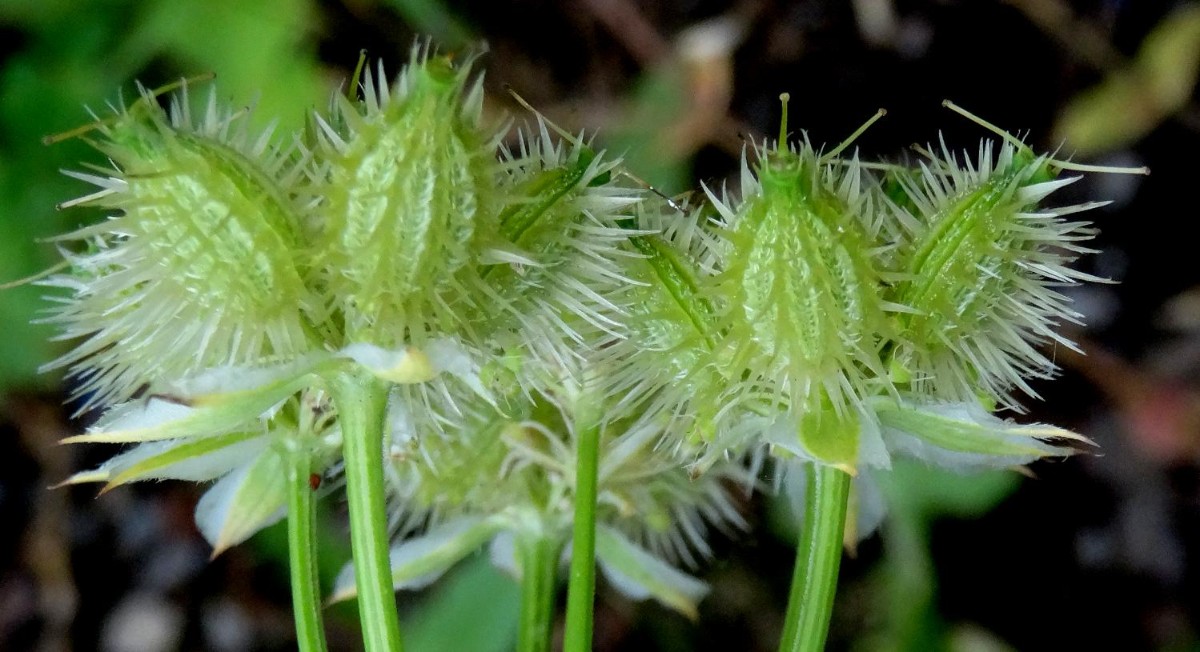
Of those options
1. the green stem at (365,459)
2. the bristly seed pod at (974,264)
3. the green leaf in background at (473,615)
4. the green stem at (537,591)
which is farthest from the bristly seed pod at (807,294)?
the green leaf in background at (473,615)

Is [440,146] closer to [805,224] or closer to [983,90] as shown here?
[805,224]

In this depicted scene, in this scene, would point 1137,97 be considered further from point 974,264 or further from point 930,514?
point 974,264

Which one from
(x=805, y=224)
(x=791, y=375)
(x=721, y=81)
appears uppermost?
(x=721, y=81)

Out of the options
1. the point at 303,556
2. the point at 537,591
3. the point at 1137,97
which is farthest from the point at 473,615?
the point at 1137,97

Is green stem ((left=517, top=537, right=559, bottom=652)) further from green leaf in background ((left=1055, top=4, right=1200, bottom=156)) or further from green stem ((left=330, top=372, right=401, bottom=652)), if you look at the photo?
green leaf in background ((left=1055, top=4, right=1200, bottom=156))

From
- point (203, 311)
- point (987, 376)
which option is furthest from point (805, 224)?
point (203, 311)

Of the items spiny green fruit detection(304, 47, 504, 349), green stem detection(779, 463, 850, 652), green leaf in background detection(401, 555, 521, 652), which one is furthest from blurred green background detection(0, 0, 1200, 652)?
spiny green fruit detection(304, 47, 504, 349)
